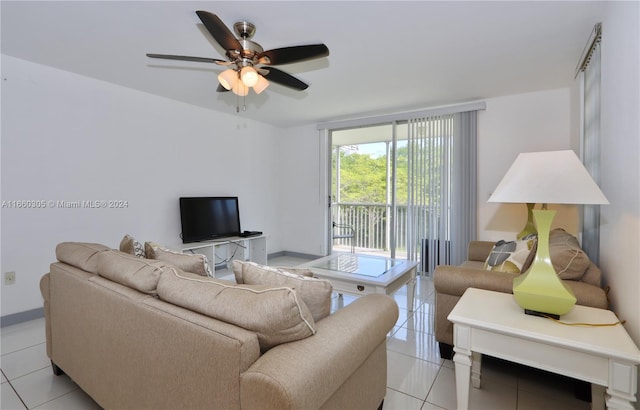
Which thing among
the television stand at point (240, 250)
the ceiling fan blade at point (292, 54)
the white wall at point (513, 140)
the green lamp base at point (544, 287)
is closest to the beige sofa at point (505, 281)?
the green lamp base at point (544, 287)

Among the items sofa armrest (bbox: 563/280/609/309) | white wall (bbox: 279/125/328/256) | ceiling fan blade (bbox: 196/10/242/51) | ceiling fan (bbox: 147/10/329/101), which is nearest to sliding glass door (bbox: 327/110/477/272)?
white wall (bbox: 279/125/328/256)

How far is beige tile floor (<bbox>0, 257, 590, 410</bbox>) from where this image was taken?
169 cm

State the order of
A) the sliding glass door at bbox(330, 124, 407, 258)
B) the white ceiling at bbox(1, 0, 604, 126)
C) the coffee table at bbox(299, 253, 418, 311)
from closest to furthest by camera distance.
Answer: the white ceiling at bbox(1, 0, 604, 126)
the coffee table at bbox(299, 253, 418, 311)
the sliding glass door at bbox(330, 124, 407, 258)

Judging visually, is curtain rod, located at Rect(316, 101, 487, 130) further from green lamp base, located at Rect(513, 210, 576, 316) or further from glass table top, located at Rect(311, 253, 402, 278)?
green lamp base, located at Rect(513, 210, 576, 316)

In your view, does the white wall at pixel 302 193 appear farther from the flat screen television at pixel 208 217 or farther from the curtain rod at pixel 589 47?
the curtain rod at pixel 589 47

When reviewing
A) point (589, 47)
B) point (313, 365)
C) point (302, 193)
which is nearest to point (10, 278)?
point (313, 365)

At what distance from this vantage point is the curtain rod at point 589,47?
2.12m

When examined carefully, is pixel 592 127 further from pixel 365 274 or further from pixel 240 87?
pixel 240 87

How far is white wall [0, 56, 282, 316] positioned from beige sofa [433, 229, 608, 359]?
3.33 meters

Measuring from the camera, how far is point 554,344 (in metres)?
1.22

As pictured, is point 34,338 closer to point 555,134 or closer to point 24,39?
point 24,39

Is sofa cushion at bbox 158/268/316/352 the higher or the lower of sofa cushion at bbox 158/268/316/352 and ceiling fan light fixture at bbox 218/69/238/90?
the lower

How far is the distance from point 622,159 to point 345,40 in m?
1.91

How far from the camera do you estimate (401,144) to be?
4578 mm
